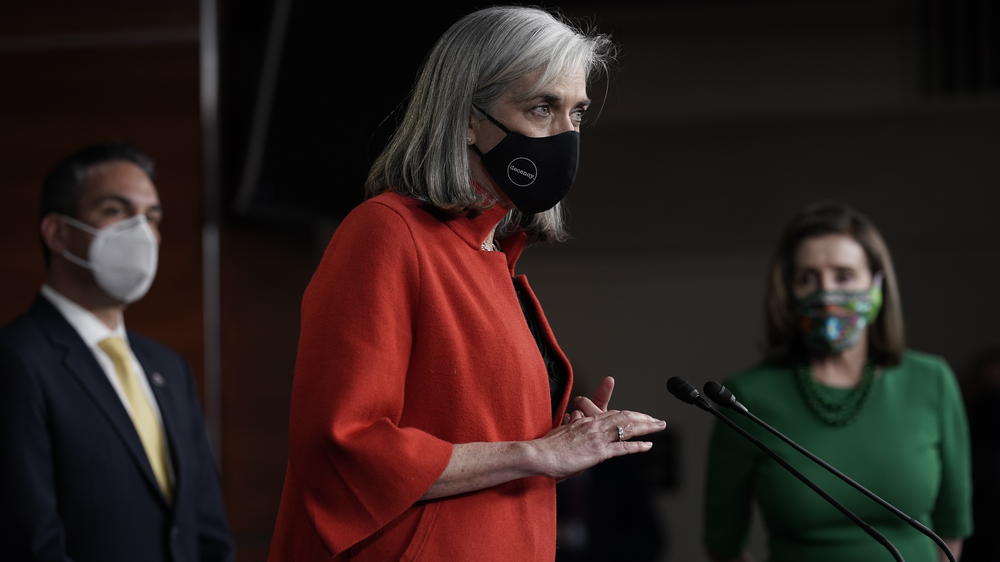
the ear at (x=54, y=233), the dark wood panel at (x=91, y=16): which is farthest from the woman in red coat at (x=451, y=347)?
the dark wood panel at (x=91, y=16)

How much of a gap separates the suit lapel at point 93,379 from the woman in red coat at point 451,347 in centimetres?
96

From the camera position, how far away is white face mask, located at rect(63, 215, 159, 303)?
8.13 ft

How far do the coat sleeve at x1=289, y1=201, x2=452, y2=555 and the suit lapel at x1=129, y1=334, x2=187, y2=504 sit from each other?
1141 millimetres

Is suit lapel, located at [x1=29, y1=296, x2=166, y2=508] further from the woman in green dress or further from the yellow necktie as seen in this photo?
the woman in green dress

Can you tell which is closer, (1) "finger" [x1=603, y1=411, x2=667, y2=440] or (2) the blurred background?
(1) "finger" [x1=603, y1=411, x2=667, y2=440]

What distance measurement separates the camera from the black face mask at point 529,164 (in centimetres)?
152

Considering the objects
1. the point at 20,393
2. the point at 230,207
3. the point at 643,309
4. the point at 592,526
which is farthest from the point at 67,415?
the point at 643,309

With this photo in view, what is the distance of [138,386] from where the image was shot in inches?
98.1

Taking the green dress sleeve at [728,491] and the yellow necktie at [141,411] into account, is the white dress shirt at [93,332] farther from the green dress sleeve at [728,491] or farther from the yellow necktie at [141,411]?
the green dress sleeve at [728,491]

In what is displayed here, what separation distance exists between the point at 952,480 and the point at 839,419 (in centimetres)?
31

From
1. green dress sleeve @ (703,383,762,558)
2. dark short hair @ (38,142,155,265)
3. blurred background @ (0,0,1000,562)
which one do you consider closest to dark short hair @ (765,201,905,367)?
green dress sleeve @ (703,383,762,558)

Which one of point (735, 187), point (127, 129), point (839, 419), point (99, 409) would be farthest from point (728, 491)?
point (735, 187)

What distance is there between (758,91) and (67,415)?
5.56 m

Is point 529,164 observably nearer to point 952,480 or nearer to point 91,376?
point 91,376
